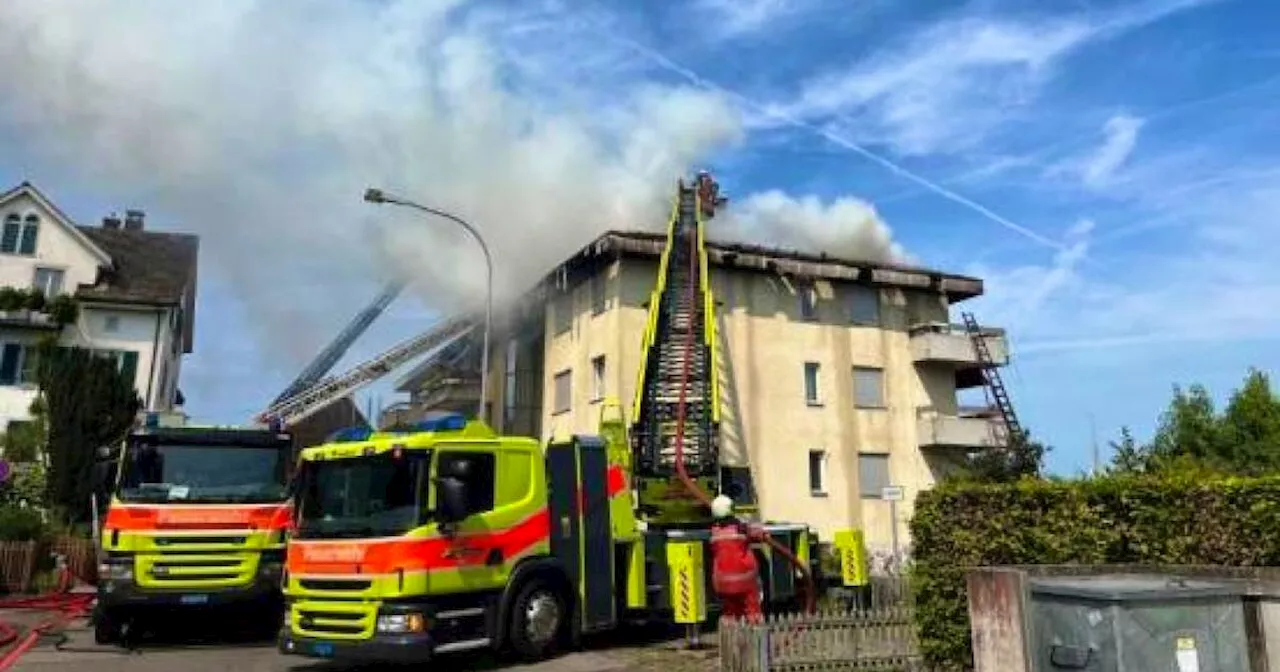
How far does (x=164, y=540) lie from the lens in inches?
543

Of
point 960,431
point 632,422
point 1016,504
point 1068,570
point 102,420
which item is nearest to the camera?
point 1068,570

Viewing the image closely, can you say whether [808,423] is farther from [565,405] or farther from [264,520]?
[264,520]

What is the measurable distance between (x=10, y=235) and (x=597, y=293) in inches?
849

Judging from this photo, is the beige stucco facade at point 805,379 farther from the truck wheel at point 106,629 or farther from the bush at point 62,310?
the truck wheel at point 106,629

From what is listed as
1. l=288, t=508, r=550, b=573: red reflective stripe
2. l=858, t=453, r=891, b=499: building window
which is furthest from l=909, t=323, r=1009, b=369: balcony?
l=288, t=508, r=550, b=573: red reflective stripe

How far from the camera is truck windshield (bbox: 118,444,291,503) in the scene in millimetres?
14133

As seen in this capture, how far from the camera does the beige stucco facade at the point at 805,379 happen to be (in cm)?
3122

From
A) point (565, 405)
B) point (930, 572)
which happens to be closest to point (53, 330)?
point (565, 405)

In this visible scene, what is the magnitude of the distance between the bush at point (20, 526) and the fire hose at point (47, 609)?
1.28m

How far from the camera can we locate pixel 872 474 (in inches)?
1308

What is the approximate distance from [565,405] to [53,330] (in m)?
17.7

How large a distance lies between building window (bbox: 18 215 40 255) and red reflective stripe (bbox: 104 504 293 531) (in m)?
27.1

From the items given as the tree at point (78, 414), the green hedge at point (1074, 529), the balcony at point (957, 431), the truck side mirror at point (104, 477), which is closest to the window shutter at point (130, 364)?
the tree at point (78, 414)

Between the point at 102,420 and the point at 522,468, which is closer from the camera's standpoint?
the point at 522,468
